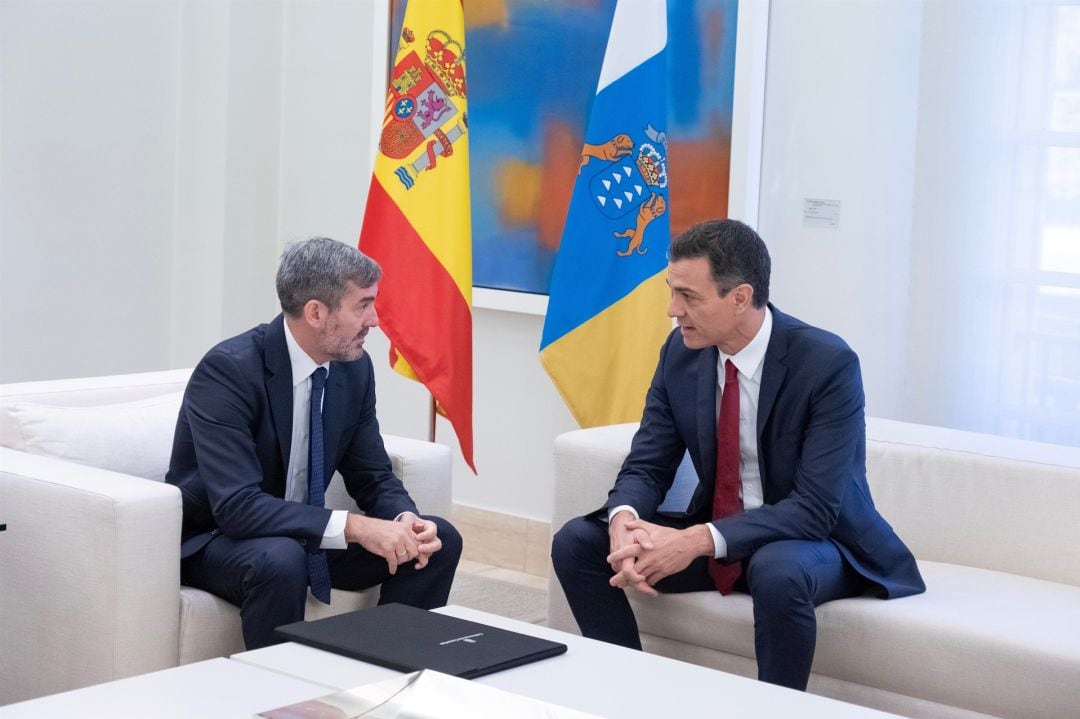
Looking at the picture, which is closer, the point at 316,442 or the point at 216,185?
the point at 316,442

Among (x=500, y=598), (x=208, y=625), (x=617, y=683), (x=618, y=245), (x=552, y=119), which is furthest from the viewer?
(x=552, y=119)

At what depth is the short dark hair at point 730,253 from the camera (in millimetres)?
2846

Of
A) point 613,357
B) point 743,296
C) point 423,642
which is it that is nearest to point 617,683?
point 423,642

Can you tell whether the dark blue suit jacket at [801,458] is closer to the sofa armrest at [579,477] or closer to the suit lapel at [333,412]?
the sofa armrest at [579,477]

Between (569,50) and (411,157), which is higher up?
(569,50)

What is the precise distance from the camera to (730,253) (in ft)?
9.33

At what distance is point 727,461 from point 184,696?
4.57 ft

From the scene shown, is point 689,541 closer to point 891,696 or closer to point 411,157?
point 891,696

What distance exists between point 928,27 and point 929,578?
5.60ft

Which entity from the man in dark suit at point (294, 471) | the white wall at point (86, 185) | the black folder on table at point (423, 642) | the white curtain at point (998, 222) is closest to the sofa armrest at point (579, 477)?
the man in dark suit at point (294, 471)

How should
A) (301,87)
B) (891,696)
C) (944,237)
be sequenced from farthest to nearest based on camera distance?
(301,87) → (944,237) → (891,696)

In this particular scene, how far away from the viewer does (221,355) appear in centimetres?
283

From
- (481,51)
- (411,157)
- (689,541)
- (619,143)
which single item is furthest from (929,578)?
(481,51)

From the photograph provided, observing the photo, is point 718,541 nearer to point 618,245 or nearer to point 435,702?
point 435,702
